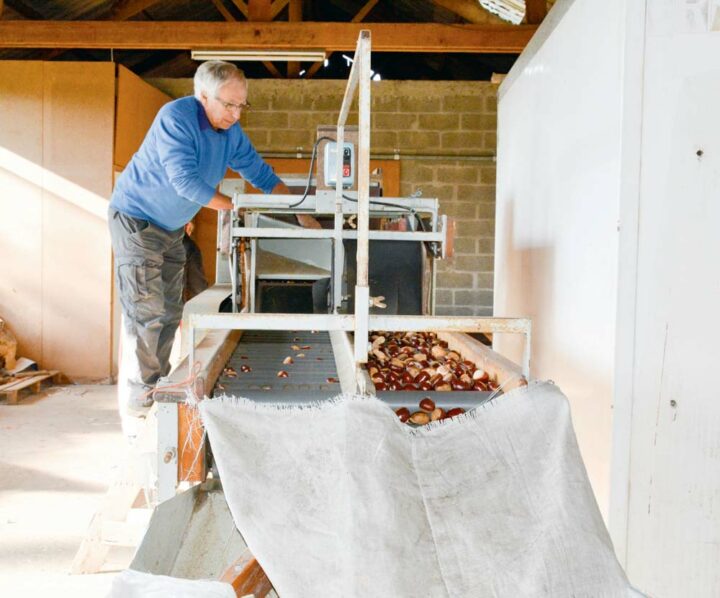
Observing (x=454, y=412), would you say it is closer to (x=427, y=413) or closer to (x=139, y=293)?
(x=427, y=413)

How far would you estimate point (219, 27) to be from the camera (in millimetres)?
4570

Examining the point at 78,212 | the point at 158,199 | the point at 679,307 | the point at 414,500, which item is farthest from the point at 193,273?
the point at 414,500

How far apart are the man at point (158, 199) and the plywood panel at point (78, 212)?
2381mm

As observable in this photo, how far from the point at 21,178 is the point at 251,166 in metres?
2.75

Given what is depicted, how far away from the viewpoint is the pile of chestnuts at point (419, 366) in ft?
6.40

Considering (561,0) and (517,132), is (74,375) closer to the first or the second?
(517,132)

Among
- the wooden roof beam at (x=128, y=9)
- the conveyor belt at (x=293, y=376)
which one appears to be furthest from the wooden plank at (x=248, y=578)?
the wooden roof beam at (x=128, y=9)

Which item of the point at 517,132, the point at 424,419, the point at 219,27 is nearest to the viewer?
the point at 424,419

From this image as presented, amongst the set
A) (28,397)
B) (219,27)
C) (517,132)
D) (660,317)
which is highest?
(219,27)

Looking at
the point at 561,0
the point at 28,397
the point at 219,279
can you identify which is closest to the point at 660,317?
the point at 561,0

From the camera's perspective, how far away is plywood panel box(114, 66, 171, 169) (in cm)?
509

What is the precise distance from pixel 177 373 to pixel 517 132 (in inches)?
71.1

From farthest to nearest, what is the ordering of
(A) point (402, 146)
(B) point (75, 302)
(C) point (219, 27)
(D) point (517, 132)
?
(A) point (402, 146) < (B) point (75, 302) < (C) point (219, 27) < (D) point (517, 132)

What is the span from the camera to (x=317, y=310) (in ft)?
11.4
